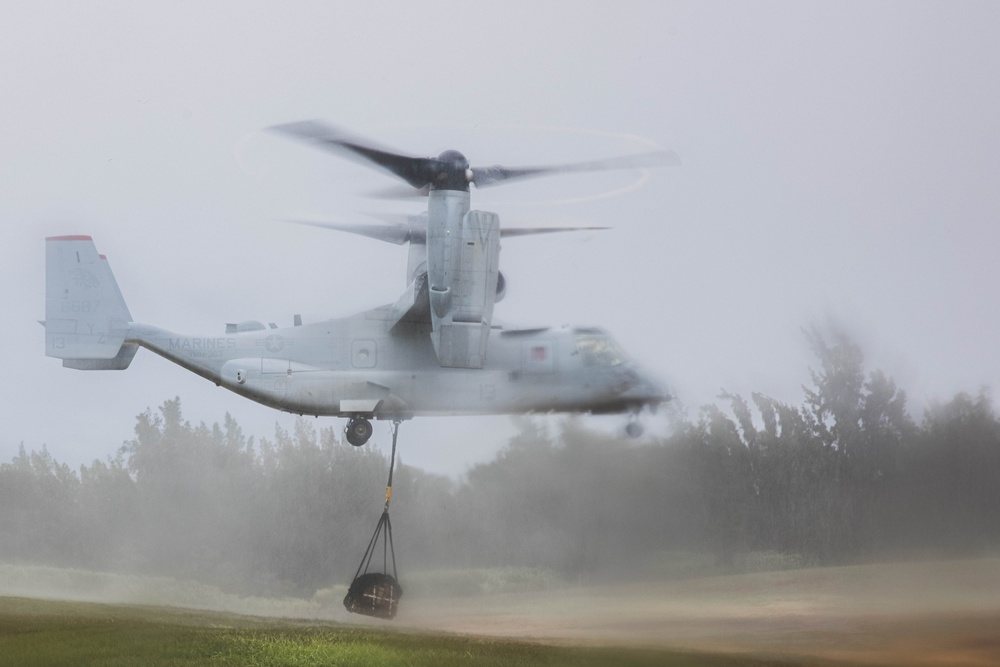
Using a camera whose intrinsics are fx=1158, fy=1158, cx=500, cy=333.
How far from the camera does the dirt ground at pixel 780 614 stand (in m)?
17.1

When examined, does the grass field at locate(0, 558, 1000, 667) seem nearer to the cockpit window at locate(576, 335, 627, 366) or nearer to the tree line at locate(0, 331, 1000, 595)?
the tree line at locate(0, 331, 1000, 595)

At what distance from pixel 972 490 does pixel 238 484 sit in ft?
44.4

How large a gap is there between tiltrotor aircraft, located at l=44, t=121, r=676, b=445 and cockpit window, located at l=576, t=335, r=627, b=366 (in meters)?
0.02

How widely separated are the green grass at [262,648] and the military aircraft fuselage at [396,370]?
3.51 m

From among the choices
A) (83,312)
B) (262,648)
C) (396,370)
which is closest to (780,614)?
(396,370)

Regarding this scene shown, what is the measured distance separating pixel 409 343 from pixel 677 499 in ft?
17.8

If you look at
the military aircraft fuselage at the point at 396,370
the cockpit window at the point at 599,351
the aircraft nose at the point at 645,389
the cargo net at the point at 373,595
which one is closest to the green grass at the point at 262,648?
the cargo net at the point at 373,595

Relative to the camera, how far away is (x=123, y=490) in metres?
24.3

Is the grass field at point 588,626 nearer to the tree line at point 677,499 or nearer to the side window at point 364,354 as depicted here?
the tree line at point 677,499

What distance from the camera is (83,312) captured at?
695 inches

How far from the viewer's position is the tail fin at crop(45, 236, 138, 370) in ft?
57.7

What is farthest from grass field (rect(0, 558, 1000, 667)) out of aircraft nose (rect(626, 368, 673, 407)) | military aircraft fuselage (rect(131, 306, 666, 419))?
military aircraft fuselage (rect(131, 306, 666, 419))

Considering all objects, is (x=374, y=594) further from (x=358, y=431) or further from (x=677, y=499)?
(x=677, y=499)

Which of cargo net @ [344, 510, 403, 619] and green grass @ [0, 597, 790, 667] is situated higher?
cargo net @ [344, 510, 403, 619]
